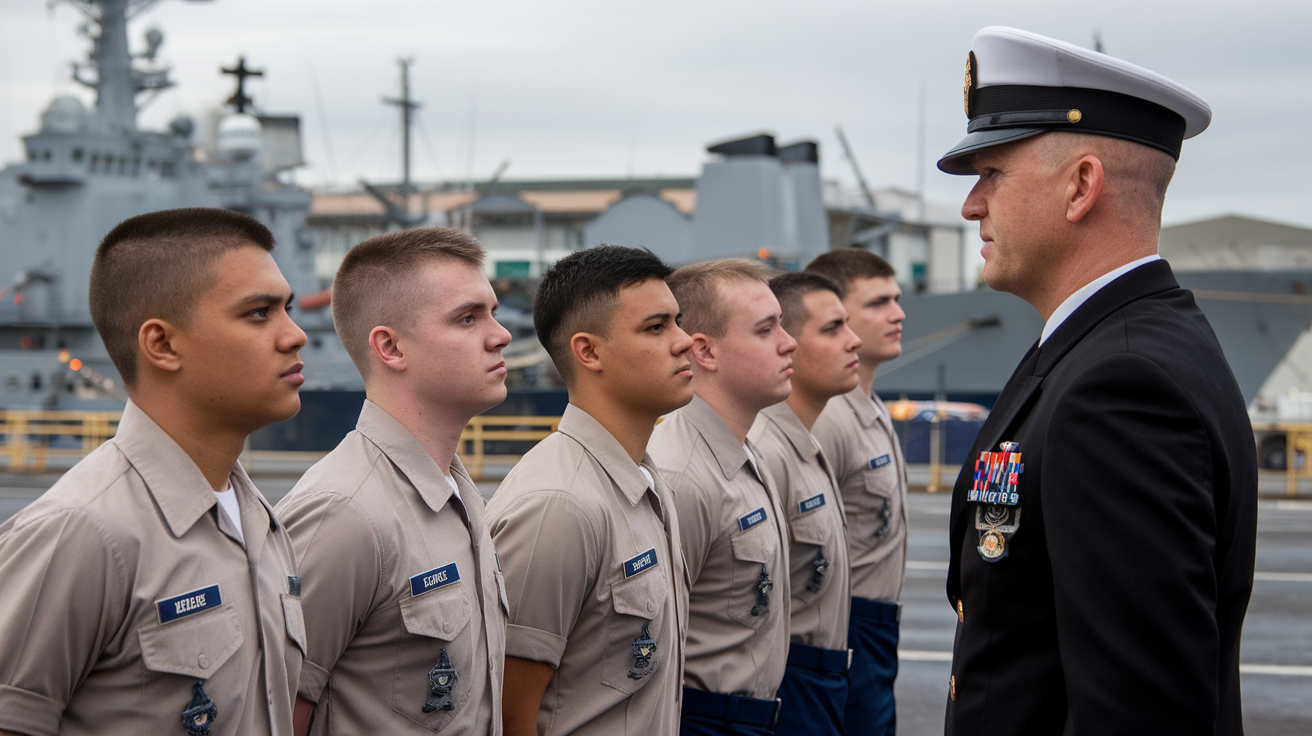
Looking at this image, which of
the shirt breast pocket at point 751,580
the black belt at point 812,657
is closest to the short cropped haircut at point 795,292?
the black belt at point 812,657

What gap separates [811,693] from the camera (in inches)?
163

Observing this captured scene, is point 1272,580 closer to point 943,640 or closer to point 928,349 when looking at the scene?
point 943,640

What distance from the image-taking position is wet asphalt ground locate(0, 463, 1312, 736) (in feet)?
22.2

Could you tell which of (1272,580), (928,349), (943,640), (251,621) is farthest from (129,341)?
(928,349)

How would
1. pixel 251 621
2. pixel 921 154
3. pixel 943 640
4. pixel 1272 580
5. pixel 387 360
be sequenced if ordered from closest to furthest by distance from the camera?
pixel 251 621
pixel 387 360
pixel 943 640
pixel 1272 580
pixel 921 154

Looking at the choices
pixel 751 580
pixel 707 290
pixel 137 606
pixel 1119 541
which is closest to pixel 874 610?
pixel 751 580

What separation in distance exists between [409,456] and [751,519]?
1.40 meters

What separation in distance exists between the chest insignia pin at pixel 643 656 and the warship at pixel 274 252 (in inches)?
873

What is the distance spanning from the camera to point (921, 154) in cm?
3262

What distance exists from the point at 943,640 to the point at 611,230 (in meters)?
26.7

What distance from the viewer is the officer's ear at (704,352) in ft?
14.1

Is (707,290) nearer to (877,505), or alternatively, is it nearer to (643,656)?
(877,505)

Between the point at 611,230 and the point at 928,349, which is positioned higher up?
the point at 611,230

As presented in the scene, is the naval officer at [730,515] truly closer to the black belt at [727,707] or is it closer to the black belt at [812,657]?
the black belt at [727,707]
